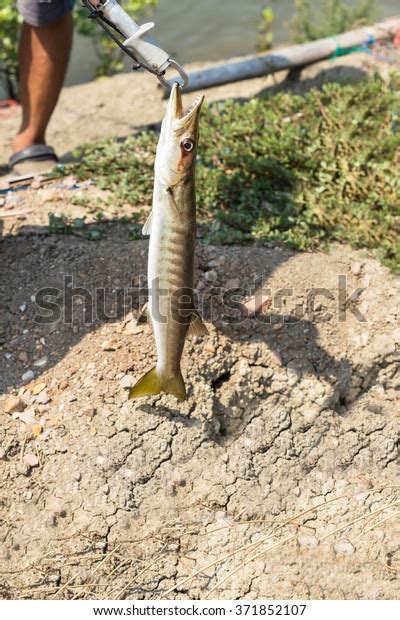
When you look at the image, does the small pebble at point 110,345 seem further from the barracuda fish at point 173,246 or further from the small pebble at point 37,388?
the barracuda fish at point 173,246

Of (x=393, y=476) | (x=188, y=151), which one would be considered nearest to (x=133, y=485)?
(x=393, y=476)

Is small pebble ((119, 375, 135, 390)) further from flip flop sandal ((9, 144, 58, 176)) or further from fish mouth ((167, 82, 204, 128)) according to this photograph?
flip flop sandal ((9, 144, 58, 176))

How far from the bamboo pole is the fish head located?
3.55 m

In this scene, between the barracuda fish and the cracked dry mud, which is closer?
the barracuda fish

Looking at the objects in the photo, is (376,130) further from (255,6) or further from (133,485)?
(255,6)

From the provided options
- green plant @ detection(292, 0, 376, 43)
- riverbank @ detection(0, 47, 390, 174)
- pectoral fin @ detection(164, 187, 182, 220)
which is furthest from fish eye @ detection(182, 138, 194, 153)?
green plant @ detection(292, 0, 376, 43)

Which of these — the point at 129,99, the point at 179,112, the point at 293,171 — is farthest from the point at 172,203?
the point at 129,99

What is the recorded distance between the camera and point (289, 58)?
23.6ft

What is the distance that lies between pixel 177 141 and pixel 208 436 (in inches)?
56.7

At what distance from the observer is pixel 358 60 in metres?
7.52

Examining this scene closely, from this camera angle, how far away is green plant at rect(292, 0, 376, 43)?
27.7ft

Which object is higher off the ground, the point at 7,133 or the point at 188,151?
the point at 188,151

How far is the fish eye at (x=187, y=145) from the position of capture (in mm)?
3143

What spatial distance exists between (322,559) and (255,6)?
28.7 feet
